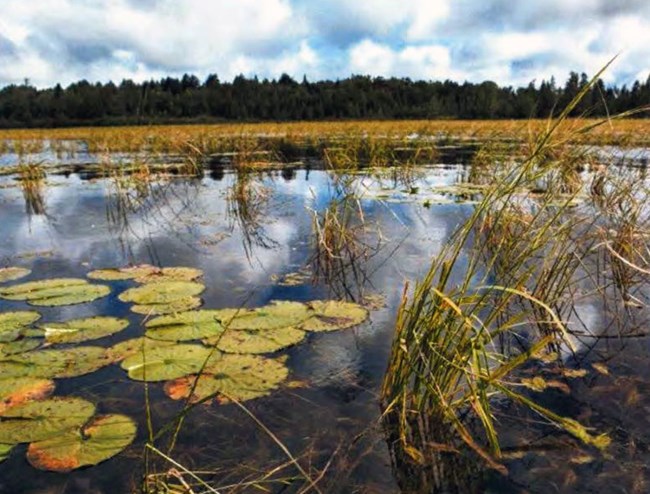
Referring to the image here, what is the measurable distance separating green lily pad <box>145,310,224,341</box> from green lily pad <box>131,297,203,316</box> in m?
0.13

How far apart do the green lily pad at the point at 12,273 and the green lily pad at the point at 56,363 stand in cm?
186

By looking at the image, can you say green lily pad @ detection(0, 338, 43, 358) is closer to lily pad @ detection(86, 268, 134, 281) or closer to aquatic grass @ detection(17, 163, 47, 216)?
lily pad @ detection(86, 268, 134, 281)

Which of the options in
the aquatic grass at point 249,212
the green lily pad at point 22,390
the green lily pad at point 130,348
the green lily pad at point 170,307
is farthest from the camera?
the aquatic grass at point 249,212

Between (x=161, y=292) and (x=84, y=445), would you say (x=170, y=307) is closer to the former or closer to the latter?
(x=161, y=292)

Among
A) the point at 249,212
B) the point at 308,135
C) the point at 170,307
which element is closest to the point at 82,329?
the point at 170,307

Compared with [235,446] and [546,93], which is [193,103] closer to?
[546,93]

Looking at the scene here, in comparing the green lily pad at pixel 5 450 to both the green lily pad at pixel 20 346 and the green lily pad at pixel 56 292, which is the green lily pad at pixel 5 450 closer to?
the green lily pad at pixel 20 346

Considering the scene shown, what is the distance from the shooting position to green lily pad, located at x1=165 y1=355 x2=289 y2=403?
274 cm

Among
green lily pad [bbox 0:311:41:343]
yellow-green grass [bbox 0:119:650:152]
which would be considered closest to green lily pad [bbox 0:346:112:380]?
green lily pad [bbox 0:311:41:343]

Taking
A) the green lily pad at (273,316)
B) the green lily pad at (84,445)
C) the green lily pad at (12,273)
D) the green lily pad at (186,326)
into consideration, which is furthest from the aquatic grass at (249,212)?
the green lily pad at (84,445)

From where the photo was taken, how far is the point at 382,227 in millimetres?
6582

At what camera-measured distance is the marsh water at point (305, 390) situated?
2.15 metres

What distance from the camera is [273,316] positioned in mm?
3711

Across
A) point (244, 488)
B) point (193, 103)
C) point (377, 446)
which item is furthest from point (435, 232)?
point (193, 103)
